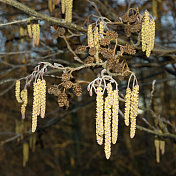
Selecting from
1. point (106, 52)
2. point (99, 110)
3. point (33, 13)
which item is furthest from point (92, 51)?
point (33, 13)

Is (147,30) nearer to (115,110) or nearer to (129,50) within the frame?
(129,50)

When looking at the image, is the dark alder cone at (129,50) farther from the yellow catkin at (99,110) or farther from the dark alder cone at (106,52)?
the yellow catkin at (99,110)

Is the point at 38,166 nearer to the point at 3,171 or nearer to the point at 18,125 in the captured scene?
the point at 3,171

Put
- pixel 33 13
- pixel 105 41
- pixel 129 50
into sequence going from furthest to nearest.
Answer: pixel 33 13 → pixel 129 50 → pixel 105 41

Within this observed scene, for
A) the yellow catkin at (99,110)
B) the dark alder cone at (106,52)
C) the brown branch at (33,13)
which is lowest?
the yellow catkin at (99,110)

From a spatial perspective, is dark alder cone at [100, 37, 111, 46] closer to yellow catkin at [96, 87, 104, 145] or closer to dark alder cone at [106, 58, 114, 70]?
dark alder cone at [106, 58, 114, 70]

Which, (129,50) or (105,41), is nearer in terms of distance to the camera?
(105,41)

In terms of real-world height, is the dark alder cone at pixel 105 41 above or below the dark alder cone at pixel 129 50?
above

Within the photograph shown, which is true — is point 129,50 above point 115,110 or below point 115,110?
above

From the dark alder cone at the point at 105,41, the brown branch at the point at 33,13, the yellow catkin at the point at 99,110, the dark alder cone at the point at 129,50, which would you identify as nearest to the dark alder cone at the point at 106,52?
the dark alder cone at the point at 105,41

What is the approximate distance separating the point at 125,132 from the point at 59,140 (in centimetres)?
276

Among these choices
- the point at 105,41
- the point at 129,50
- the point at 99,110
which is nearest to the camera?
the point at 99,110

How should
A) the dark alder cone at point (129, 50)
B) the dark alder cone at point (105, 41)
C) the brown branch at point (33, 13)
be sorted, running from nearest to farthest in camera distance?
the dark alder cone at point (105, 41) < the dark alder cone at point (129, 50) < the brown branch at point (33, 13)

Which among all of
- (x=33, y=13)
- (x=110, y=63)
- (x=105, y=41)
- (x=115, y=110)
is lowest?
(x=115, y=110)
